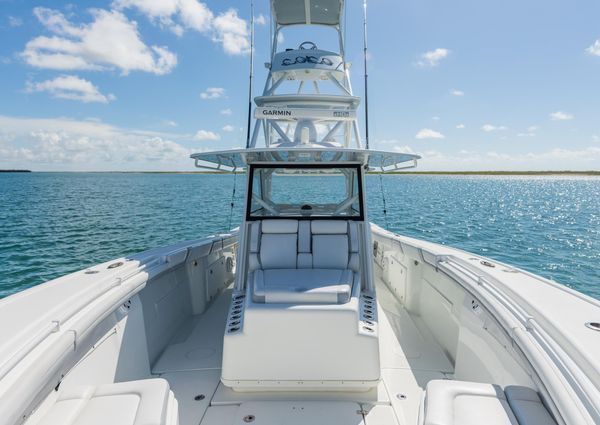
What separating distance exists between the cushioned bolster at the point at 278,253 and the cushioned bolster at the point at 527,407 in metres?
1.89

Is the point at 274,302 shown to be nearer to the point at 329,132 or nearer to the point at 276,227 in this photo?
the point at 276,227

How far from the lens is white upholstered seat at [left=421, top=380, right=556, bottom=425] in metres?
1.39

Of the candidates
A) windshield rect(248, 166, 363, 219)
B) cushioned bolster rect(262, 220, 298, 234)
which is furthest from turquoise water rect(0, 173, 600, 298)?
cushioned bolster rect(262, 220, 298, 234)

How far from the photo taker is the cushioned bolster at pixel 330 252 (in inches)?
123

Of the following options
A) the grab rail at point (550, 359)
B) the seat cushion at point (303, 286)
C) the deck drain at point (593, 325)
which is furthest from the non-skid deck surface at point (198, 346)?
the deck drain at point (593, 325)

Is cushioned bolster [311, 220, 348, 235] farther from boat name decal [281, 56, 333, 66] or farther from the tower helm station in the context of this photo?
boat name decal [281, 56, 333, 66]

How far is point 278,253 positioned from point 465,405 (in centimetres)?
196

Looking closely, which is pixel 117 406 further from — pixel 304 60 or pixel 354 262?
pixel 304 60

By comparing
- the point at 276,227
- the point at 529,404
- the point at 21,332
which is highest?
the point at 276,227

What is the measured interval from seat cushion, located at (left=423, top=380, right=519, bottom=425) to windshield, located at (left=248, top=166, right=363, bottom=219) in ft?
6.91

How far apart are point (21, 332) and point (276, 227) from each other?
6.40 feet

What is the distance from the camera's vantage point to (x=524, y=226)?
16938 mm

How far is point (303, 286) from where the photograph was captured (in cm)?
257

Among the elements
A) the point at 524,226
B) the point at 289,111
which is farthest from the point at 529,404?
the point at 524,226
